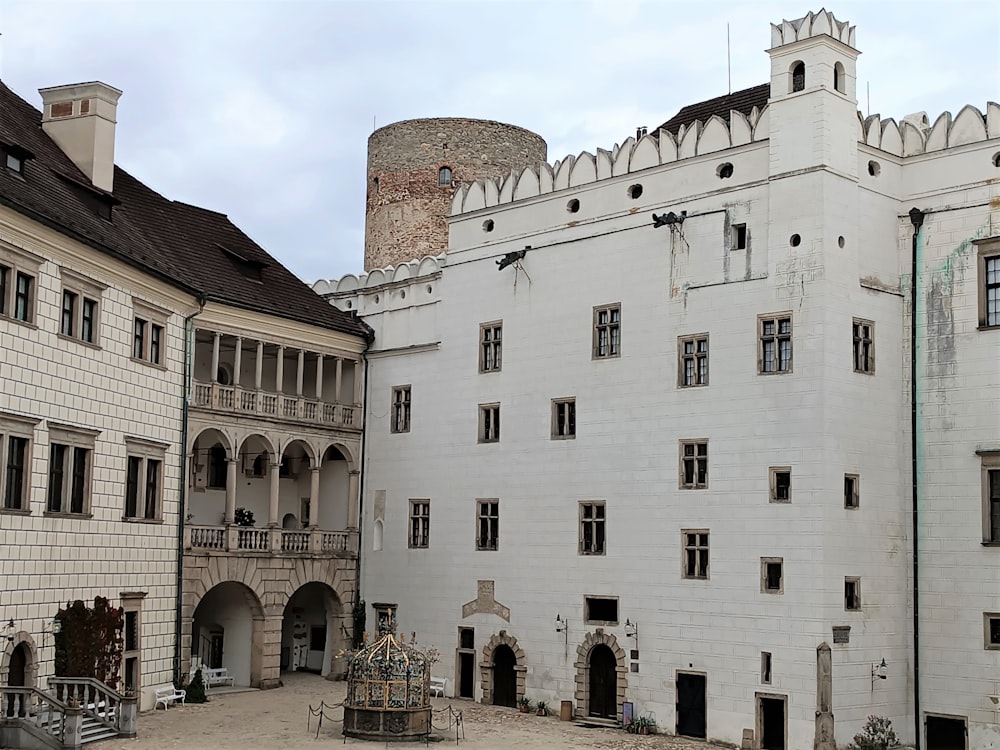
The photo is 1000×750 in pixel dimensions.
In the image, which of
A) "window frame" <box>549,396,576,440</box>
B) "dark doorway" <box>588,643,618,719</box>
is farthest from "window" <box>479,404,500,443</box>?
"dark doorway" <box>588,643,618,719</box>

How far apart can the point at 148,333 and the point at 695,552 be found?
12831mm

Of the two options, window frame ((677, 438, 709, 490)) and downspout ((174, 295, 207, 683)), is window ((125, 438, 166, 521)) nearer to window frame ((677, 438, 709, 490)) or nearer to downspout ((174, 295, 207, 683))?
downspout ((174, 295, 207, 683))

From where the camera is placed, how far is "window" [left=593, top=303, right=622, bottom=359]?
99.1ft

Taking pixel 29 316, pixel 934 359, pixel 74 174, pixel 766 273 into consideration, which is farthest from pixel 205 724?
pixel 934 359

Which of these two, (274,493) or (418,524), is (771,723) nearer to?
(418,524)

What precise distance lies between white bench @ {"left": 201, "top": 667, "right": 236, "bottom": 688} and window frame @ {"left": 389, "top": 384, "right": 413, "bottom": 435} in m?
7.62

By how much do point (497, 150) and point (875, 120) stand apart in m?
16.6

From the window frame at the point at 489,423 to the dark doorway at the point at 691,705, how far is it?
7.99 meters

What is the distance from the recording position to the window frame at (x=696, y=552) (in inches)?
1088

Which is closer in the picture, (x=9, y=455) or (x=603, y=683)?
(x=9, y=455)

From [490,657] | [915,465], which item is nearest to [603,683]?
[490,657]

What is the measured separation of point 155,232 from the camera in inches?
1293

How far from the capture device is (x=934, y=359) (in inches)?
1062

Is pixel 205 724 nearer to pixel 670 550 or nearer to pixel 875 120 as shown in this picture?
pixel 670 550
